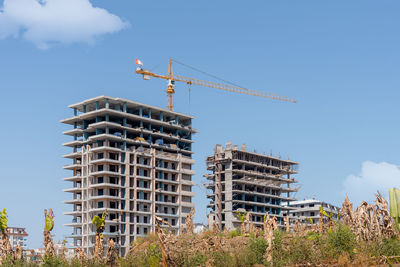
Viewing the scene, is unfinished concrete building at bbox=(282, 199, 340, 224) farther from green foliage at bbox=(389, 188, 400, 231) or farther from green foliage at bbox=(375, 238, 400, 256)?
green foliage at bbox=(375, 238, 400, 256)

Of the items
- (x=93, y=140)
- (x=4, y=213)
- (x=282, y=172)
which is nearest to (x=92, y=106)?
(x=93, y=140)

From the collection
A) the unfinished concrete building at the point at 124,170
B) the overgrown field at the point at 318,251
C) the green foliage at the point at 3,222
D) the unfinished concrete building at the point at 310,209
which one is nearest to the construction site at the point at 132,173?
the unfinished concrete building at the point at 124,170

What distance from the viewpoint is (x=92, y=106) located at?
378 feet

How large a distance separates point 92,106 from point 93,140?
8949mm

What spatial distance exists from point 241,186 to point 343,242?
329 feet

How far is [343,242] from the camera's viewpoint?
114ft

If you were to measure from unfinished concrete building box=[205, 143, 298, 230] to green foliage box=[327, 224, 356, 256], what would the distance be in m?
93.5

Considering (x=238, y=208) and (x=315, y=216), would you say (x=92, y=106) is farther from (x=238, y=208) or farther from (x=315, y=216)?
(x=315, y=216)

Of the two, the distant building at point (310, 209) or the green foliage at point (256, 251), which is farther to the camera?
the distant building at point (310, 209)

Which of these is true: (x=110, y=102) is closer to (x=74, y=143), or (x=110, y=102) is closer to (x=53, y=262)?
(x=74, y=143)

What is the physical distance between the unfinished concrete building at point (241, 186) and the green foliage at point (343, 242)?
93.5m

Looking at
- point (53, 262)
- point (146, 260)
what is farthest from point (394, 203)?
point (53, 262)

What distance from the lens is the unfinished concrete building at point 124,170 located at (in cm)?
10669

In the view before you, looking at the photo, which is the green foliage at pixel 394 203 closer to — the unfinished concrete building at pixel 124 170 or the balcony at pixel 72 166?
the unfinished concrete building at pixel 124 170
